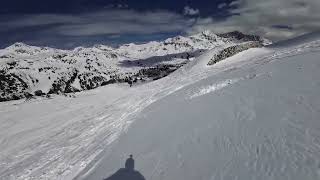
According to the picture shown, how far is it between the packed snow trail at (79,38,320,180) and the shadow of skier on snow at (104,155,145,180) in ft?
0.83

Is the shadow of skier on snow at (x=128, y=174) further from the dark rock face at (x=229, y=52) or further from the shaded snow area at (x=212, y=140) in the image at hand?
the dark rock face at (x=229, y=52)

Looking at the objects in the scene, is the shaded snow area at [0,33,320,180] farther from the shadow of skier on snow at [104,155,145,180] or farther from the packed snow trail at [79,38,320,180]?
the shadow of skier on snow at [104,155,145,180]

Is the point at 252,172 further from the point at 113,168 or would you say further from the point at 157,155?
the point at 113,168

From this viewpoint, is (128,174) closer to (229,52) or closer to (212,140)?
(212,140)

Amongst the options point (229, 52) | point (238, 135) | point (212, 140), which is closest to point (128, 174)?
point (212, 140)

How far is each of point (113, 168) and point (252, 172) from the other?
672 cm

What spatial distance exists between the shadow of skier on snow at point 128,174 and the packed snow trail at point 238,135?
25cm

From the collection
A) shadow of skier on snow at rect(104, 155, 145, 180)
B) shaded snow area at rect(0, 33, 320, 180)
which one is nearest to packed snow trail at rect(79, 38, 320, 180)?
shaded snow area at rect(0, 33, 320, 180)

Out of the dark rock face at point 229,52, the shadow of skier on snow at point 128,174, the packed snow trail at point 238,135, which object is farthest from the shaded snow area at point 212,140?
the dark rock face at point 229,52

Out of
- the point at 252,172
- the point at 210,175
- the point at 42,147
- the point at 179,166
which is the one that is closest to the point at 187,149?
the point at 179,166

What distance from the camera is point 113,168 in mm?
15016

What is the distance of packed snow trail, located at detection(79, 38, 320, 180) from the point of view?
34.6ft

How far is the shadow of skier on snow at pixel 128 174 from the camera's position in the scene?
44.0ft

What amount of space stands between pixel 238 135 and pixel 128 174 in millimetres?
4548
